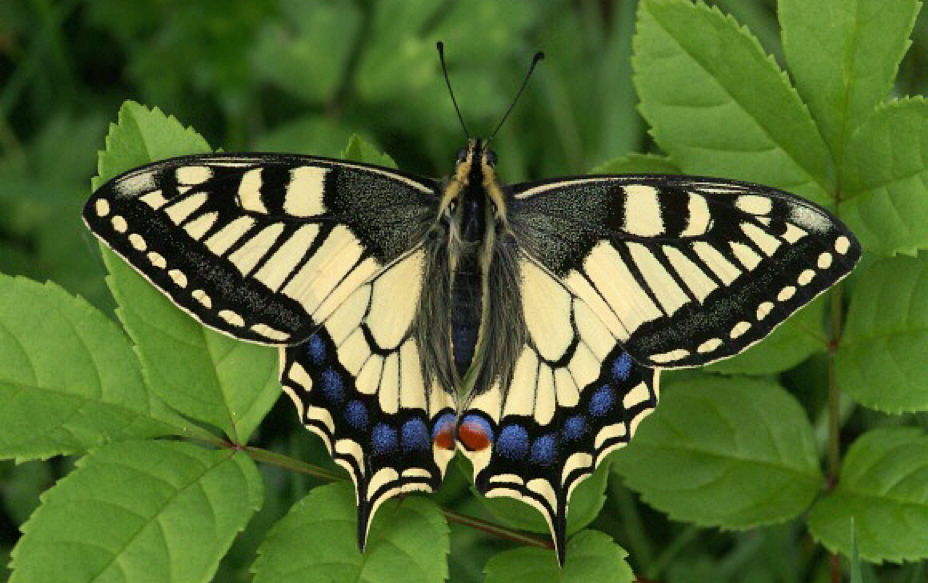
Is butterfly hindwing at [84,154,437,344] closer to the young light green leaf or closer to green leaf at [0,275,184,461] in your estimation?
the young light green leaf

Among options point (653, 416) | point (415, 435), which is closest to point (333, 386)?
point (415, 435)

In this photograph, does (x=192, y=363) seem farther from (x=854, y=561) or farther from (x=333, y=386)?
(x=854, y=561)

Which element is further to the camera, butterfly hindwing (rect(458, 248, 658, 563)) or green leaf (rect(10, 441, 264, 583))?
butterfly hindwing (rect(458, 248, 658, 563))

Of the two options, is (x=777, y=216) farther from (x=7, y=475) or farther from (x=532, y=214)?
(x=7, y=475)

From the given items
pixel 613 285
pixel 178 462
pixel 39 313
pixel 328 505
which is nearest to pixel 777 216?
pixel 613 285

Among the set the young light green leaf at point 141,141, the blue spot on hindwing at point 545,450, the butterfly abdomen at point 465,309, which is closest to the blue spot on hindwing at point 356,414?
the butterfly abdomen at point 465,309

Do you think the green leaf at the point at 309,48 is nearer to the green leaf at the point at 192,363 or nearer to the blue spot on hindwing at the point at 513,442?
the green leaf at the point at 192,363

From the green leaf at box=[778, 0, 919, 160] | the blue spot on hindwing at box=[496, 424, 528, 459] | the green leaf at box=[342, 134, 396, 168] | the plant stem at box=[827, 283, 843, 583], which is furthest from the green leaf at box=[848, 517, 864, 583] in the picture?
the green leaf at box=[342, 134, 396, 168]
